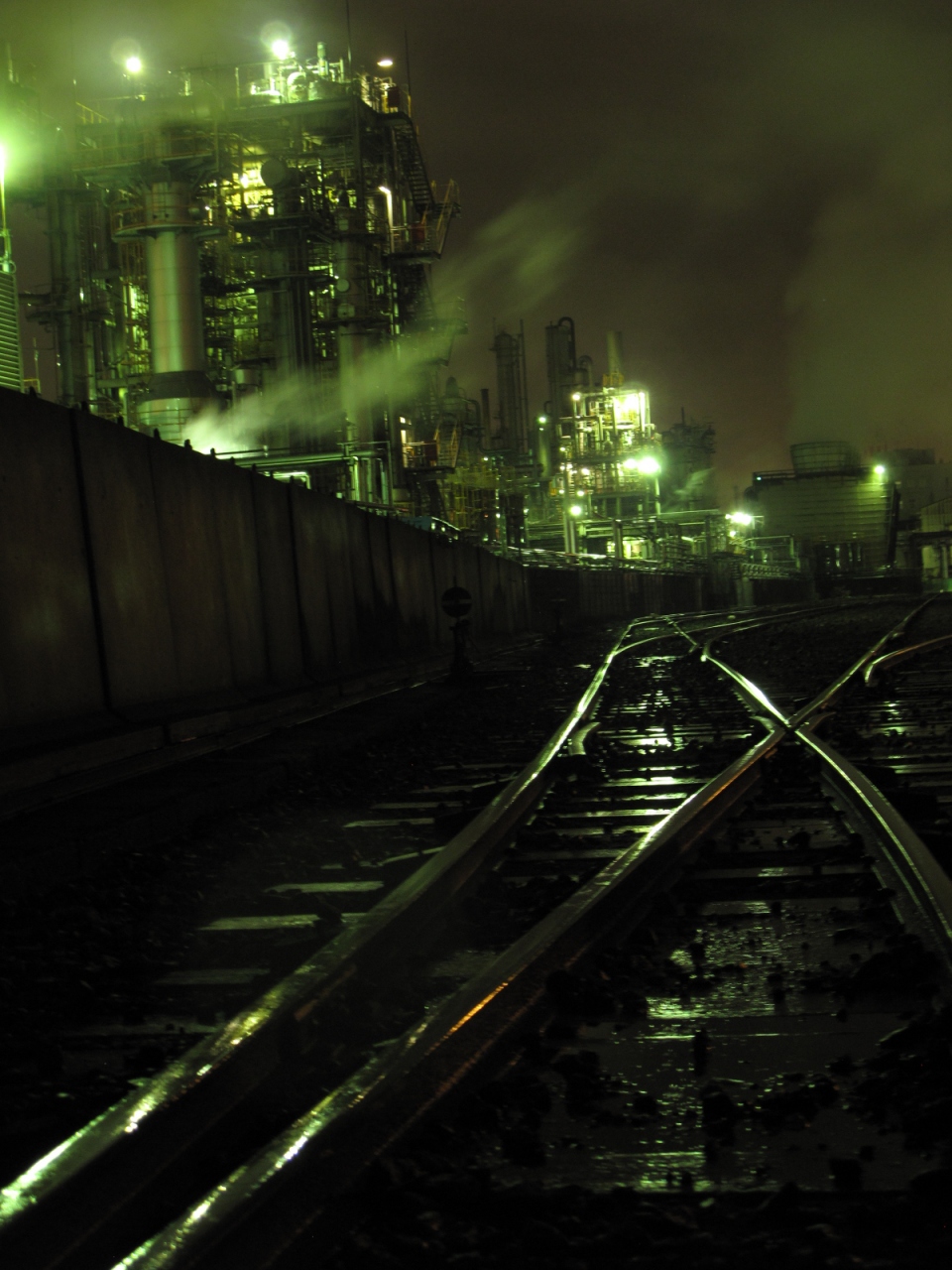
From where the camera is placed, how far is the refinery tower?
45.4 m

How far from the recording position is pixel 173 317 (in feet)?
139

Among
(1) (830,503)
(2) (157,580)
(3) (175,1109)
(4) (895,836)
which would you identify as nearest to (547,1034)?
(3) (175,1109)

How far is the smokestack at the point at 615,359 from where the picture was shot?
84750mm

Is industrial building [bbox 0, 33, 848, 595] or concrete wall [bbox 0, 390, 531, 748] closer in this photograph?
concrete wall [bbox 0, 390, 531, 748]

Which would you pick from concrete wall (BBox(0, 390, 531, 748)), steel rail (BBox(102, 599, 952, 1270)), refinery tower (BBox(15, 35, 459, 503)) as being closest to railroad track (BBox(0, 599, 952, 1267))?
steel rail (BBox(102, 599, 952, 1270))

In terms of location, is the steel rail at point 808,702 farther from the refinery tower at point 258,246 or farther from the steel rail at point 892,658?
the refinery tower at point 258,246

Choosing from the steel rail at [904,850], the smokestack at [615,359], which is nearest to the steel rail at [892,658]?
the steel rail at [904,850]

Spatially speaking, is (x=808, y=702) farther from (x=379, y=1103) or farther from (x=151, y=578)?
(x=379, y=1103)

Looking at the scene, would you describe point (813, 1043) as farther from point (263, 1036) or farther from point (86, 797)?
point (86, 797)

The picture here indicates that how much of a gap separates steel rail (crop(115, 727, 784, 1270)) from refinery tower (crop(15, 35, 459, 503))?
40.1 meters

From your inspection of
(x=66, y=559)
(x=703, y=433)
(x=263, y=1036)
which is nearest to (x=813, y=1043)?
(x=263, y=1036)

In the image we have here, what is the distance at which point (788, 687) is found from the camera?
1470 centimetres

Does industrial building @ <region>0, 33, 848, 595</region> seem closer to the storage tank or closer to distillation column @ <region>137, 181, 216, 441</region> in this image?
distillation column @ <region>137, 181, 216, 441</region>

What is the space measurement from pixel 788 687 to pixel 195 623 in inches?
254
